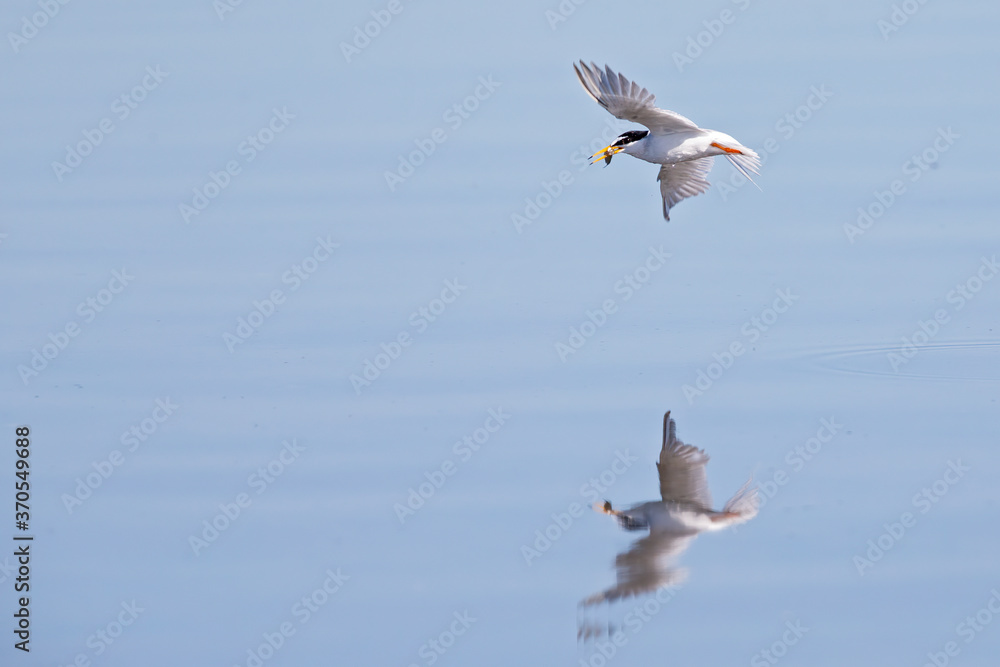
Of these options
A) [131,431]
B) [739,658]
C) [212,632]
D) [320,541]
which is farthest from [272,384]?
[739,658]

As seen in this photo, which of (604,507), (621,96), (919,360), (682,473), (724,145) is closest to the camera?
(604,507)

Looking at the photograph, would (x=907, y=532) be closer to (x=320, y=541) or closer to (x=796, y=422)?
(x=796, y=422)

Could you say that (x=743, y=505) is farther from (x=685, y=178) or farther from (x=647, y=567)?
(x=685, y=178)

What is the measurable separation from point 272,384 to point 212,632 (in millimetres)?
2656

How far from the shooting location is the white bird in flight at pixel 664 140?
8547mm

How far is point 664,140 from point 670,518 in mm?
3137

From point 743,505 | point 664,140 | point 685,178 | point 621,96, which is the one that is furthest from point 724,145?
point 743,505

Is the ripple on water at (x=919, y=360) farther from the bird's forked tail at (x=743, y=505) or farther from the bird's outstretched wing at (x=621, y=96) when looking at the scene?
the bird's forked tail at (x=743, y=505)
